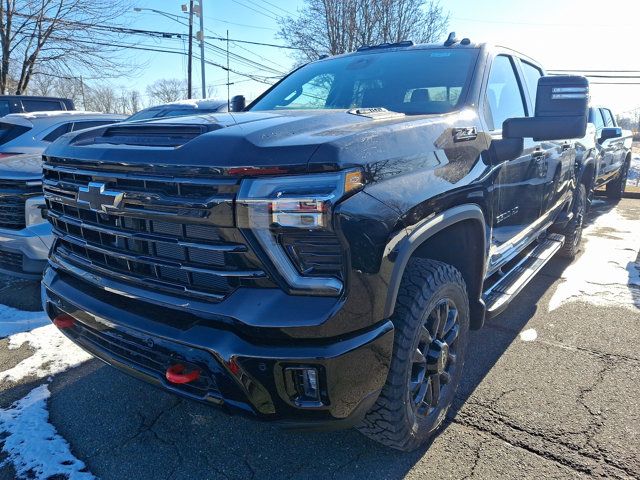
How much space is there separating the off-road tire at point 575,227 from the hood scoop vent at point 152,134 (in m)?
4.67

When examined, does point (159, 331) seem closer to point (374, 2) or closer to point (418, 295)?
point (418, 295)

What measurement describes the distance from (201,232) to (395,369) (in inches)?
37.9

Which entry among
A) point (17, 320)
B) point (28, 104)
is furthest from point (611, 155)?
point (28, 104)

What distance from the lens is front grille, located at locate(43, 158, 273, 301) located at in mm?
1664

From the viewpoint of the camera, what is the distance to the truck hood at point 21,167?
4.11 m

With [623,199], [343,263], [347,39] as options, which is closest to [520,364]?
[343,263]

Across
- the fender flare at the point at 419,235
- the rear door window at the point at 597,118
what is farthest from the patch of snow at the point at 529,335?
the rear door window at the point at 597,118

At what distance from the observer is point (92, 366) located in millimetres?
3166

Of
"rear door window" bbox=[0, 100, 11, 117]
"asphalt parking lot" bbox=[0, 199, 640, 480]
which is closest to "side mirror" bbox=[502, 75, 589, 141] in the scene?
"asphalt parking lot" bbox=[0, 199, 640, 480]

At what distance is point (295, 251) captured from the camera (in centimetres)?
164

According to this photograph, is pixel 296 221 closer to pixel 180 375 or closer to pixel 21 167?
pixel 180 375

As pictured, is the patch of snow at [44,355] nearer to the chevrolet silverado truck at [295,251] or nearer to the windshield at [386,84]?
the chevrolet silverado truck at [295,251]

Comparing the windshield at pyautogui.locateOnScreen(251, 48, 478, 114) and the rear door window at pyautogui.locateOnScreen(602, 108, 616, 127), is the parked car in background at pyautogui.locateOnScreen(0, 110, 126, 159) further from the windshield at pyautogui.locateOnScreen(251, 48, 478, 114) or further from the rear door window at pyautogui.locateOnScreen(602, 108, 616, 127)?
the rear door window at pyautogui.locateOnScreen(602, 108, 616, 127)

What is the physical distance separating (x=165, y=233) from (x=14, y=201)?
303 centimetres
